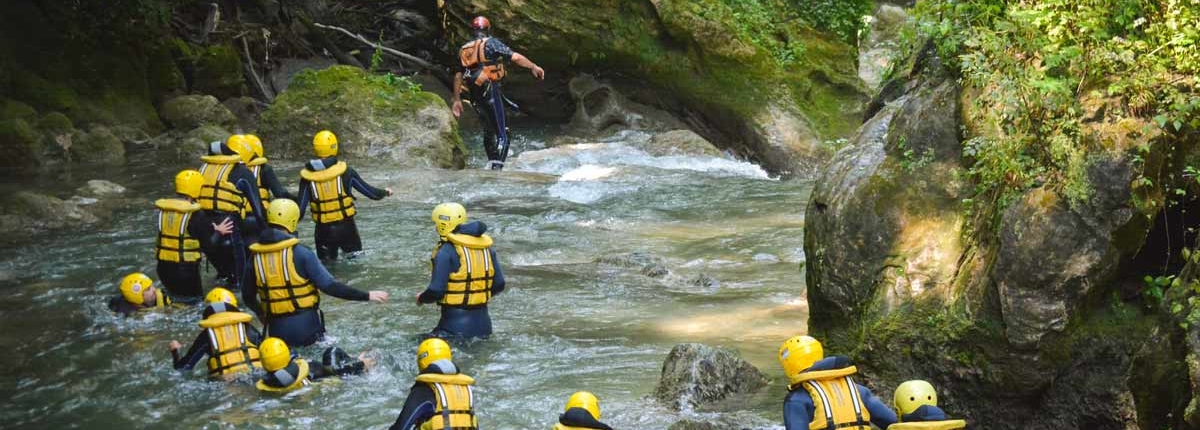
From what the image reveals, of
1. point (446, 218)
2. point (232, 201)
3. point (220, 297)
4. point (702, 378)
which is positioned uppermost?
point (232, 201)

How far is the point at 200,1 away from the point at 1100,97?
1897 centimetres

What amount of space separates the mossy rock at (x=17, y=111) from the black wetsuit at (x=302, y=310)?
35.6 feet

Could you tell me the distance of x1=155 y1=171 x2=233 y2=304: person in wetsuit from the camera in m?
10.1

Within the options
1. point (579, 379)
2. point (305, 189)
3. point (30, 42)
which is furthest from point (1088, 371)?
point (30, 42)

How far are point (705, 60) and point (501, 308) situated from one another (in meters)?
10.3

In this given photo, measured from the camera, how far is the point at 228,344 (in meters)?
7.98

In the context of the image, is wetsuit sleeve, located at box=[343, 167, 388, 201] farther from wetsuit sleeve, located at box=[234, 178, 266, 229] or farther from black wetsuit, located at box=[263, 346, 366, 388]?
black wetsuit, located at box=[263, 346, 366, 388]

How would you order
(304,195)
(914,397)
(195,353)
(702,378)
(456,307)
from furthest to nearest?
1. (304,195)
2. (456,307)
3. (195,353)
4. (702,378)
5. (914,397)

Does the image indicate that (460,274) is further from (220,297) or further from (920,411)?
(920,411)

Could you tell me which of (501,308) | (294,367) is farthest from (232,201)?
(294,367)

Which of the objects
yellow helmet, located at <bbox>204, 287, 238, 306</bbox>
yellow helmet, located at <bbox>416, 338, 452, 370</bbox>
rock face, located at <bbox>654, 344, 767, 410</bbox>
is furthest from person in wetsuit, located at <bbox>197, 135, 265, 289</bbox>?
rock face, located at <bbox>654, 344, 767, 410</bbox>

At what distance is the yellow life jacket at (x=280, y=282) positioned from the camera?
8.46m

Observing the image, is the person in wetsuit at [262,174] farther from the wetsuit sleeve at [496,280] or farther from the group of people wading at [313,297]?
the wetsuit sleeve at [496,280]

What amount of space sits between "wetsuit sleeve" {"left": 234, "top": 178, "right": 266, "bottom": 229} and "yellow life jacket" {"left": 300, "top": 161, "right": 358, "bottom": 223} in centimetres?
55
